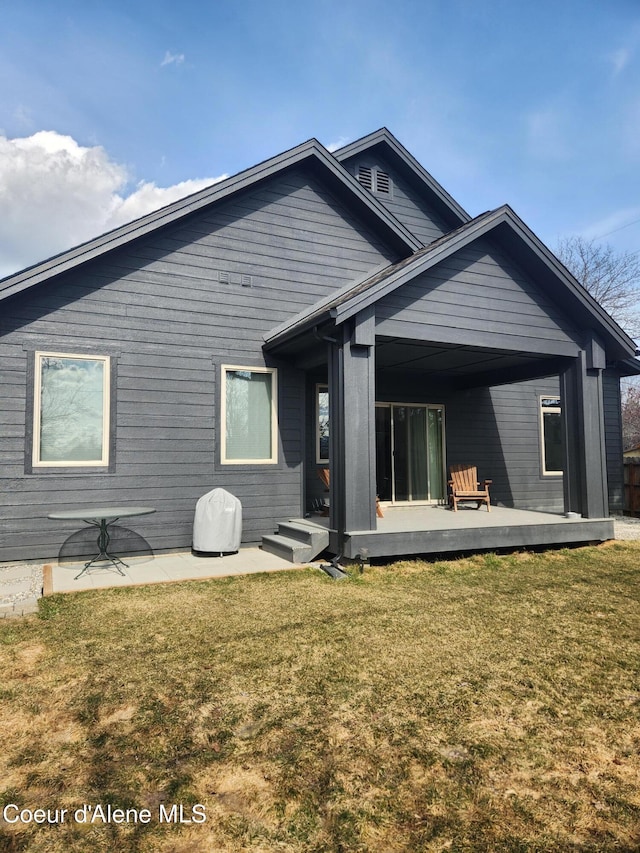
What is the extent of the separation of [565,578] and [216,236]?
266 inches

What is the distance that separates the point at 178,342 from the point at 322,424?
291 centimetres

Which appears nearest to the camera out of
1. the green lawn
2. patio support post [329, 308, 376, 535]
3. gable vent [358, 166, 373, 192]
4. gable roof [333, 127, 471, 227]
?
the green lawn

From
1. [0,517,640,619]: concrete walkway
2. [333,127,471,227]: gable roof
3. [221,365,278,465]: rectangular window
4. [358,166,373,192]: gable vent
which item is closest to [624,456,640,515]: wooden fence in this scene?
[333,127,471,227]: gable roof

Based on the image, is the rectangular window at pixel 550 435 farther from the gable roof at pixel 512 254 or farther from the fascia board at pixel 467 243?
the fascia board at pixel 467 243

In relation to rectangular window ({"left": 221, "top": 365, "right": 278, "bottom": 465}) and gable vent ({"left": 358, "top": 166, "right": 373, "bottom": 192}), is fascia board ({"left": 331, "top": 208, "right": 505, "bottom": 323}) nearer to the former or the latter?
rectangular window ({"left": 221, "top": 365, "right": 278, "bottom": 465})

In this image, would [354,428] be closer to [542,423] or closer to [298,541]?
[298,541]

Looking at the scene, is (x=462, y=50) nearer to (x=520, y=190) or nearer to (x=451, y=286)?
(x=451, y=286)

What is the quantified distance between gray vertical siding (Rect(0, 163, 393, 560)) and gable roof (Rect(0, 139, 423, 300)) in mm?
325

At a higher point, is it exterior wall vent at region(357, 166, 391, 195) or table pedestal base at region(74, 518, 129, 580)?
exterior wall vent at region(357, 166, 391, 195)

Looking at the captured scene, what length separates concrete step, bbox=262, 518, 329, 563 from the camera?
275 inches

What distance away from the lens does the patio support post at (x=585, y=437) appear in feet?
27.3

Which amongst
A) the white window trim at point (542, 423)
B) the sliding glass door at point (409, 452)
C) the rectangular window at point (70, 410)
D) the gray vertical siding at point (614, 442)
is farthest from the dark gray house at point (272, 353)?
the gray vertical siding at point (614, 442)

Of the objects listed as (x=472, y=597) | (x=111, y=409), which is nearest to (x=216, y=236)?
(x=111, y=409)

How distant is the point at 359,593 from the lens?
5633mm
